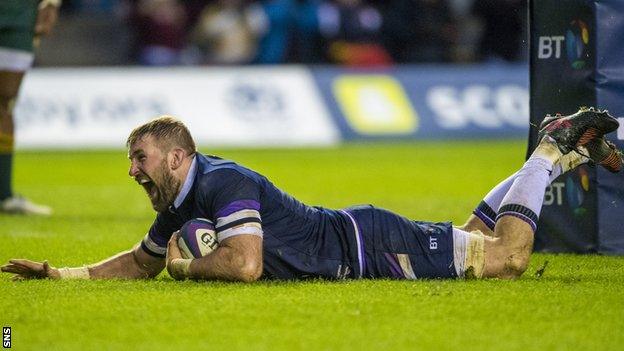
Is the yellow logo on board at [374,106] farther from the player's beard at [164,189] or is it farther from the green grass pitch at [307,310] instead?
the player's beard at [164,189]

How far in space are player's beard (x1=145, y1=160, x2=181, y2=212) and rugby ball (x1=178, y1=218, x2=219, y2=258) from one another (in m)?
0.20

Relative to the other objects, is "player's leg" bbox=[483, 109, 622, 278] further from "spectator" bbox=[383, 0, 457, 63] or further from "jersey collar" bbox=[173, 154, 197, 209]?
"spectator" bbox=[383, 0, 457, 63]

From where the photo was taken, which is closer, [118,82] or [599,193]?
[599,193]

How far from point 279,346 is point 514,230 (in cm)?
219

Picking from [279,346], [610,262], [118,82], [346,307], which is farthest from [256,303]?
[118,82]

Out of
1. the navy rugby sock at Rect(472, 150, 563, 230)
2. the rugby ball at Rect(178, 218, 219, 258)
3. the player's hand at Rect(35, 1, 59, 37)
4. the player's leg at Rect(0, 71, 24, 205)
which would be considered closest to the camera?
the rugby ball at Rect(178, 218, 219, 258)

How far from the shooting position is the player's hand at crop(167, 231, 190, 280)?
6.91 meters

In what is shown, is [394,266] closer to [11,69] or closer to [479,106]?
[11,69]

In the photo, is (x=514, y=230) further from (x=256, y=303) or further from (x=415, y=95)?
(x=415, y=95)

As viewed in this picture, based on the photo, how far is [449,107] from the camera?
74.0 ft

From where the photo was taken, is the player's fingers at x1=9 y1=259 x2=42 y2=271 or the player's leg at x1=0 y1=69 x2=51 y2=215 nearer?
the player's fingers at x1=9 y1=259 x2=42 y2=271

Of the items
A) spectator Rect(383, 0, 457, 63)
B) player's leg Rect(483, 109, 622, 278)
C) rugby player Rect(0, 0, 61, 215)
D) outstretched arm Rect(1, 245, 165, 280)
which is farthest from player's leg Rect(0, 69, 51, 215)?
spectator Rect(383, 0, 457, 63)

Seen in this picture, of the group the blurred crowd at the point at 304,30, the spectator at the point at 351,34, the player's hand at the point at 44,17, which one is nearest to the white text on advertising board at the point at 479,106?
the blurred crowd at the point at 304,30

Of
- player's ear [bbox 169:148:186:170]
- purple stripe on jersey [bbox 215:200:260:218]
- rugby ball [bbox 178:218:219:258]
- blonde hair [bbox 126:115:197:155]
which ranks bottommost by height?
rugby ball [bbox 178:218:219:258]
